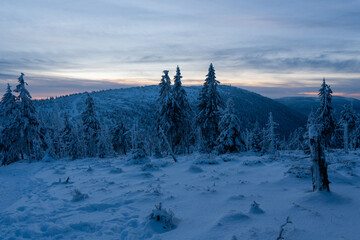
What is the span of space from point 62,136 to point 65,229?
139 feet

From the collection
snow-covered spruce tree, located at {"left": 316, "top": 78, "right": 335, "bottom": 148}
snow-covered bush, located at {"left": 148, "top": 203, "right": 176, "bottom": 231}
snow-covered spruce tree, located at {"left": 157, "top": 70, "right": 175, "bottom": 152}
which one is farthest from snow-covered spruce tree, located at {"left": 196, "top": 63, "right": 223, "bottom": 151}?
snow-covered bush, located at {"left": 148, "top": 203, "right": 176, "bottom": 231}

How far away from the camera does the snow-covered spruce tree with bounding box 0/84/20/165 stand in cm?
2639

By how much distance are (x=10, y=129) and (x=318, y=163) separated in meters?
32.4

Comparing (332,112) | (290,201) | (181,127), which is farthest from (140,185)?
(332,112)

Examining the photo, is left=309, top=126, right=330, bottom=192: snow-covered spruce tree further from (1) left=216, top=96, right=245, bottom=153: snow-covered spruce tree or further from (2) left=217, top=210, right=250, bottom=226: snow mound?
(1) left=216, top=96, right=245, bottom=153: snow-covered spruce tree

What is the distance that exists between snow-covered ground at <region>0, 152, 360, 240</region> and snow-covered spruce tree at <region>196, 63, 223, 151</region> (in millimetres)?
19120

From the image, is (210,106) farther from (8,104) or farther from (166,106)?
(8,104)

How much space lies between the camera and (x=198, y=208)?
6.04 metres

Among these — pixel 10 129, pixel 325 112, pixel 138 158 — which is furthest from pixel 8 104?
pixel 325 112

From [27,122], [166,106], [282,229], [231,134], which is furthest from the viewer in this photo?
[166,106]

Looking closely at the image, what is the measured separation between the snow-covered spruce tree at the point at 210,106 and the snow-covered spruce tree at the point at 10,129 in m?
23.0

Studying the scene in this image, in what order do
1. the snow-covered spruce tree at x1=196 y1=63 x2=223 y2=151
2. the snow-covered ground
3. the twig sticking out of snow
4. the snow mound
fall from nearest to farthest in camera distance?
the twig sticking out of snow → the snow-covered ground → the snow mound → the snow-covered spruce tree at x1=196 y1=63 x2=223 y2=151

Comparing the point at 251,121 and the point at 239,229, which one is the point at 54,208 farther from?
the point at 251,121

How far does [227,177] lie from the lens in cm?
914
